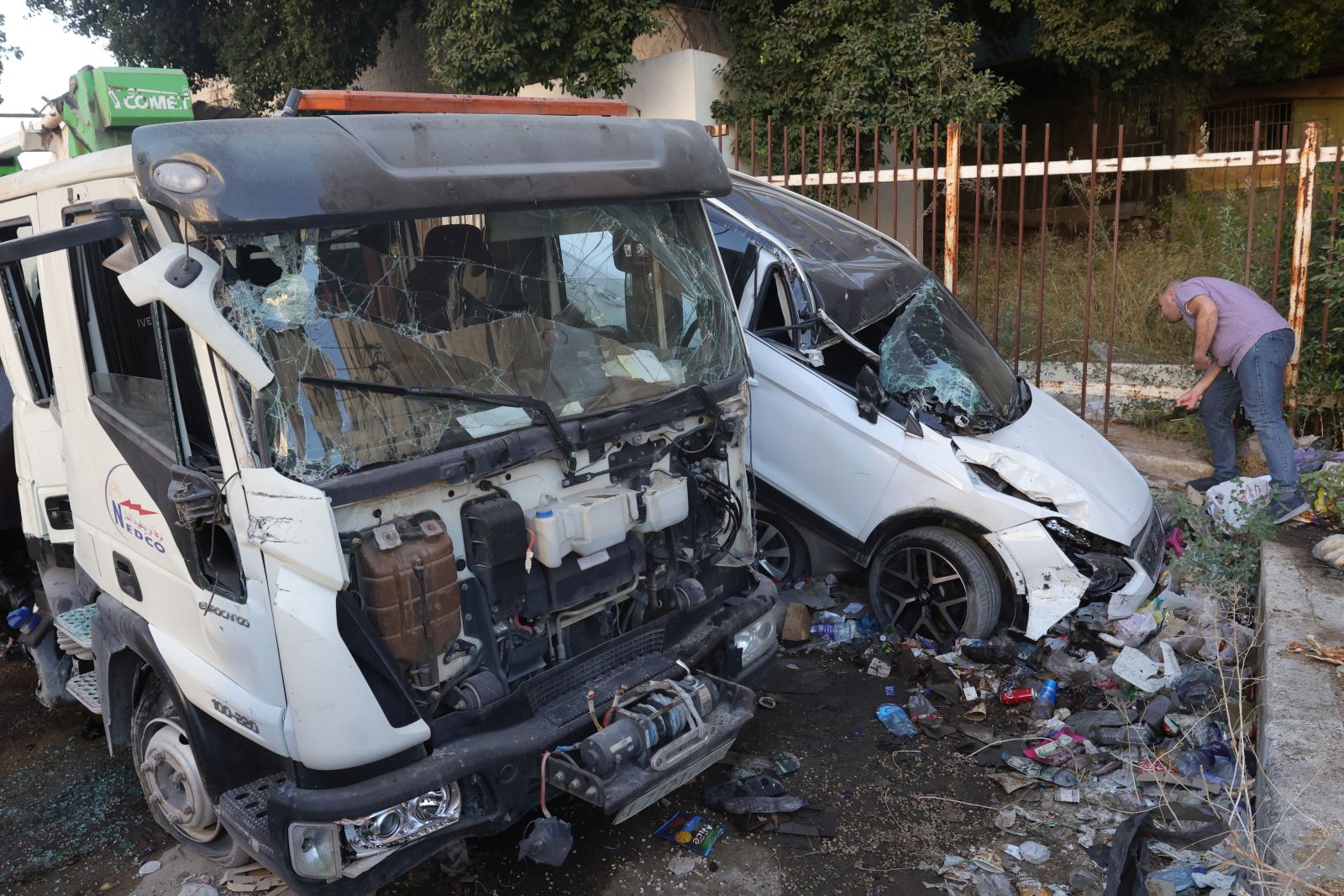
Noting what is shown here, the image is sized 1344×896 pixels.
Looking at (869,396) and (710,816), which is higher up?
(869,396)

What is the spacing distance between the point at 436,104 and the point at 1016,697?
3.47 metres

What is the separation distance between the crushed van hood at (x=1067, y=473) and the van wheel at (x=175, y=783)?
3.43 metres

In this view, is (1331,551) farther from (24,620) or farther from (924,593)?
(24,620)

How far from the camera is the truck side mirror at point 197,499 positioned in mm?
2746

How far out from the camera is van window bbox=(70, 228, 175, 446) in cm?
311

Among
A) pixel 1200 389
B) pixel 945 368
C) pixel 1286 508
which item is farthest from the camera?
pixel 1200 389

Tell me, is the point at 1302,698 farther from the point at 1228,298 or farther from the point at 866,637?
the point at 1228,298

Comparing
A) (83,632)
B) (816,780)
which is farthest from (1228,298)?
(83,632)

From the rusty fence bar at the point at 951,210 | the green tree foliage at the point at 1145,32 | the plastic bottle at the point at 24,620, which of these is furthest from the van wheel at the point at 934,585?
the green tree foliage at the point at 1145,32

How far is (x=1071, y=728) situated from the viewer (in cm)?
434

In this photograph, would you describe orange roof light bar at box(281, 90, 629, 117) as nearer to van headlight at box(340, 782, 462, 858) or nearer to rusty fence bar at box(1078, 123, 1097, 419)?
van headlight at box(340, 782, 462, 858)

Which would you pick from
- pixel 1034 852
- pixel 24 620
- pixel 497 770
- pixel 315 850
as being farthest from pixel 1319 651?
pixel 24 620

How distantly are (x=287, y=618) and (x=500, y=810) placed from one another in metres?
0.87

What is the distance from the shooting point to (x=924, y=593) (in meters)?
4.99
